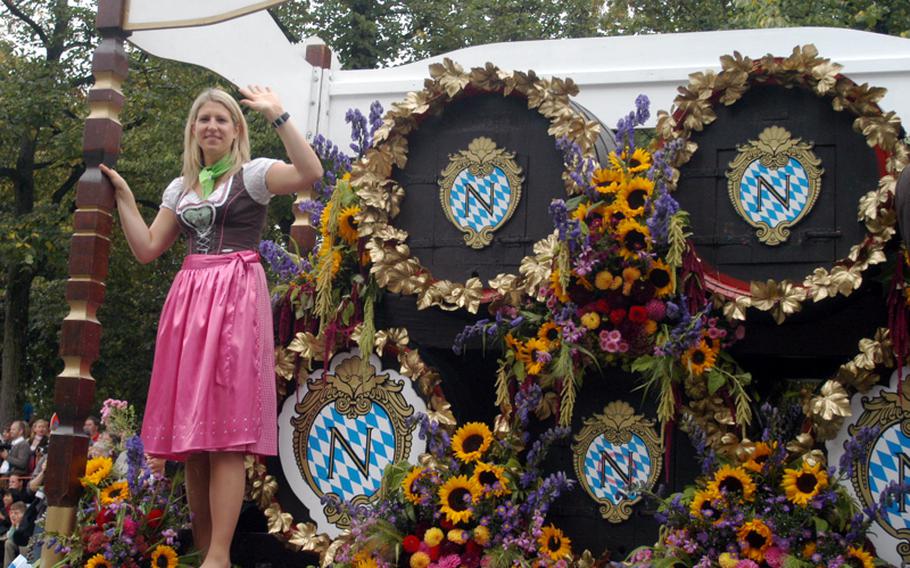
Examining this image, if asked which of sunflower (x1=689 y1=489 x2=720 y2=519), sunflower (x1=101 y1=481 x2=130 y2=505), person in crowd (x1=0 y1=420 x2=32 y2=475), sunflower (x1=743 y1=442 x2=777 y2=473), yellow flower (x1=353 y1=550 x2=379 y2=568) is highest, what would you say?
sunflower (x1=743 y1=442 x2=777 y2=473)

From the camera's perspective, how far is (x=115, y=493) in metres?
3.92

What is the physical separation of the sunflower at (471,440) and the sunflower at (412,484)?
0.43ft

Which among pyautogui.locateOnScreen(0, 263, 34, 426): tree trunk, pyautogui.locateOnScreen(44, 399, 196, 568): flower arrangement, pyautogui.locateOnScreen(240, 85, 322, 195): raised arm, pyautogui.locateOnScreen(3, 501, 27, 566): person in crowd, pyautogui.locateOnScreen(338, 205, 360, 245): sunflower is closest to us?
pyautogui.locateOnScreen(240, 85, 322, 195): raised arm

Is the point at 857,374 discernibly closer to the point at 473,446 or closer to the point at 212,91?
the point at 473,446

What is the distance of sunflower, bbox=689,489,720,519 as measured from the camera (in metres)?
3.31

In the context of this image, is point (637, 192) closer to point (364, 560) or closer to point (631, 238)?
point (631, 238)

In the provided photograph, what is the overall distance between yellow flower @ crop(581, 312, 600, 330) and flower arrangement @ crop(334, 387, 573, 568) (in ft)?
0.80

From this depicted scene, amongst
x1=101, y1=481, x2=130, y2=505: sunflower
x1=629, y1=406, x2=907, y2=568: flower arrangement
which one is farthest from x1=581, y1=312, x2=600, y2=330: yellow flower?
x1=101, y1=481, x2=130, y2=505: sunflower

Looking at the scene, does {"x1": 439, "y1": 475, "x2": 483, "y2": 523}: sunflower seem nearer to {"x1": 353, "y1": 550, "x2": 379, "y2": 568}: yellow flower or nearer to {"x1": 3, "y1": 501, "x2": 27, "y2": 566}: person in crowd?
{"x1": 353, "y1": 550, "x2": 379, "y2": 568}: yellow flower

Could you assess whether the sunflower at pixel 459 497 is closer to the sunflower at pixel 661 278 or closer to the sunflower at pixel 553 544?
the sunflower at pixel 553 544

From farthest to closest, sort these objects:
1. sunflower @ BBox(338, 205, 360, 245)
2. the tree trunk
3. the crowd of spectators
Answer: the tree trunk, the crowd of spectators, sunflower @ BBox(338, 205, 360, 245)

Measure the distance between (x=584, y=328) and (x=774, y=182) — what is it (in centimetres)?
74

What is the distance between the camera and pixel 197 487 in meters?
3.71

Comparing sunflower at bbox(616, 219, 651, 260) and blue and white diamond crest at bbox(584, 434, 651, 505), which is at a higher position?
sunflower at bbox(616, 219, 651, 260)
